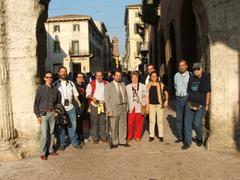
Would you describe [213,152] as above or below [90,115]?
below

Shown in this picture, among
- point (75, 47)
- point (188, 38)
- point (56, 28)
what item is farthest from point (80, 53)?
point (188, 38)

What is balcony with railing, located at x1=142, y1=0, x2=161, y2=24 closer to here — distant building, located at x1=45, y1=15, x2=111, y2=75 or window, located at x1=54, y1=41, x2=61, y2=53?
window, located at x1=54, y1=41, x2=61, y2=53

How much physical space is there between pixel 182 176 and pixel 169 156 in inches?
56.7

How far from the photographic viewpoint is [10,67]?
852cm

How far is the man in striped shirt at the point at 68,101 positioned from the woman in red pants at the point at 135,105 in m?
1.31

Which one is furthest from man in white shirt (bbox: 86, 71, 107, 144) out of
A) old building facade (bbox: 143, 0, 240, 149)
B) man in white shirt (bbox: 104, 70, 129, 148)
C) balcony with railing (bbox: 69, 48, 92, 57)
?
balcony with railing (bbox: 69, 48, 92, 57)

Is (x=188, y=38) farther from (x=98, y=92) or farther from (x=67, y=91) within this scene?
(x=67, y=91)

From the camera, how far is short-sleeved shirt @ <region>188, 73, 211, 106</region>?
8398mm

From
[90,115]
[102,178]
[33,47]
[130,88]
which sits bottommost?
[102,178]

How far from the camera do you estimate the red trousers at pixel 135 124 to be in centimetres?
977

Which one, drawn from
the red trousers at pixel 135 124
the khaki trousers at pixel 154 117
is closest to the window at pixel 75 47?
the red trousers at pixel 135 124

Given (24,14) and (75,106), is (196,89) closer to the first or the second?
(75,106)

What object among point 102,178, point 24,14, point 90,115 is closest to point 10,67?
point 24,14

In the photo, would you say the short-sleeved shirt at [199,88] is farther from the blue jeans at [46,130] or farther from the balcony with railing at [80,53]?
the balcony with railing at [80,53]
